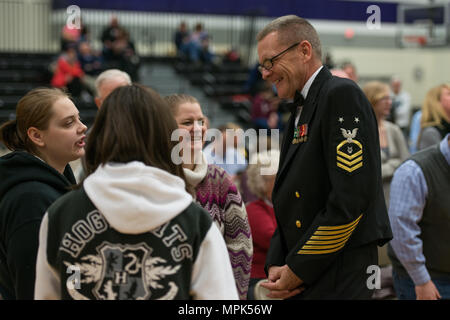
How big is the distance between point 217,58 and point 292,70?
1512 centimetres

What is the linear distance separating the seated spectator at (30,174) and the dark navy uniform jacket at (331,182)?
3.29ft

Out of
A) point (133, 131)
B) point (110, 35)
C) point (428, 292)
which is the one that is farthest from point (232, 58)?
point (133, 131)

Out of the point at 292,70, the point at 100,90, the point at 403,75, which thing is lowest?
the point at 403,75

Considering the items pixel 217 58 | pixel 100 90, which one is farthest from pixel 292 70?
pixel 217 58

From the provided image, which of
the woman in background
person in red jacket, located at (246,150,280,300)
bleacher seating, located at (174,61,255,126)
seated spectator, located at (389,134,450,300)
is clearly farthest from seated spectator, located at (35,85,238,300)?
bleacher seating, located at (174,61,255,126)

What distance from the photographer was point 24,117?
2871mm

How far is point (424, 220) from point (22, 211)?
8.06 ft

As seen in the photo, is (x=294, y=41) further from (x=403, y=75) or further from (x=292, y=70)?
(x=403, y=75)

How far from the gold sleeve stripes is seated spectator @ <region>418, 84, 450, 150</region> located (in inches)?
126

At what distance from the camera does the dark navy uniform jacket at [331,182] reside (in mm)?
2500

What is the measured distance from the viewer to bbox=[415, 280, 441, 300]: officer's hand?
12.0ft
